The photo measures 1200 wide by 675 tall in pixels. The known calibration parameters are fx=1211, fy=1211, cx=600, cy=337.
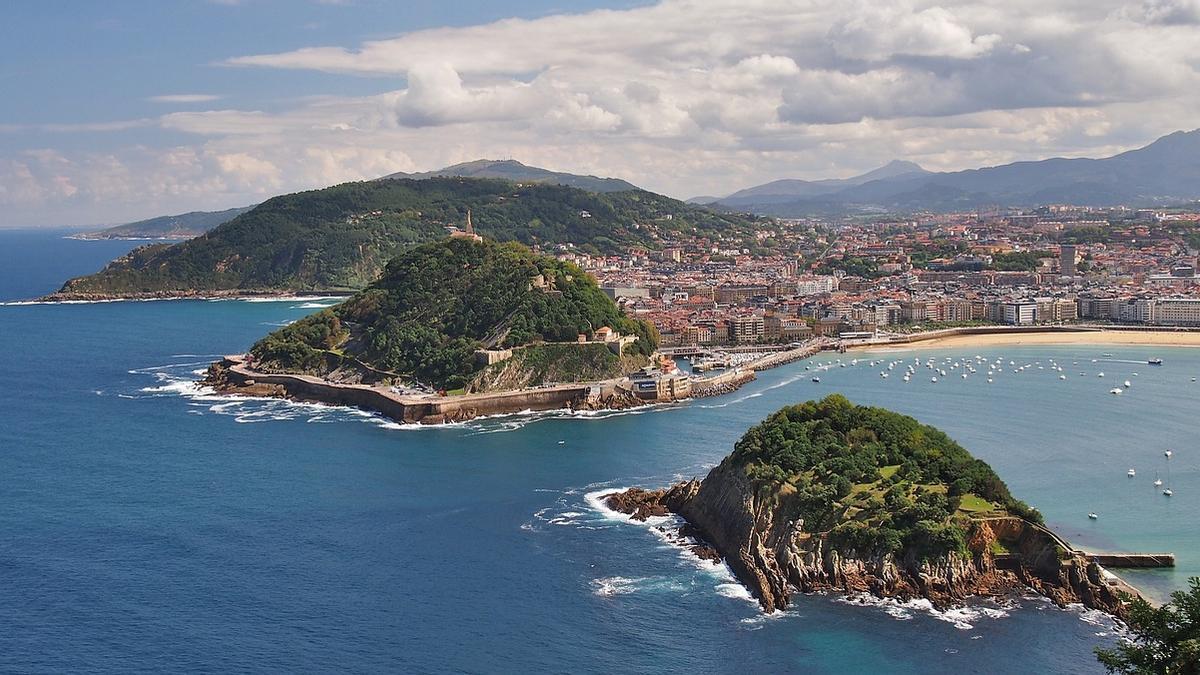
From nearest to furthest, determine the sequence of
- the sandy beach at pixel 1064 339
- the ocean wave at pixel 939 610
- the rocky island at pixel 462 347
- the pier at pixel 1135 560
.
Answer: the ocean wave at pixel 939 610
the pier at pixel 1135 560
the rocky island at pixel 462 347
the sandy beach at pixel 1064 339

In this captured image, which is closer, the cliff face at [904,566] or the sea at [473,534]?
the sea at [473,534]

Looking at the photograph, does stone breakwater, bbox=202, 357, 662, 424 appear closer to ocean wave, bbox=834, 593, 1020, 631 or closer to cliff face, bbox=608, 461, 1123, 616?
cliff face, bbox=608, 461, 1123, 616

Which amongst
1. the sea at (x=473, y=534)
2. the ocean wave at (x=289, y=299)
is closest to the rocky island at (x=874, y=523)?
the sea at (x=473, y=534)

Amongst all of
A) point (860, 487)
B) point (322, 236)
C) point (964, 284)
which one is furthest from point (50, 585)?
point (322, 236)

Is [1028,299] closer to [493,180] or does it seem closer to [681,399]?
[681,399]

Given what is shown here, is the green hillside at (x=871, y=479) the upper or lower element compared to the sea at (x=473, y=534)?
upper

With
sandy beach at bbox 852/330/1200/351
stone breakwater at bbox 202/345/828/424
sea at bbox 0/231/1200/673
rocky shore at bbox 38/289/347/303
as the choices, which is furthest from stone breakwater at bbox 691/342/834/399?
rocky shore at bbox 38/289/347/303

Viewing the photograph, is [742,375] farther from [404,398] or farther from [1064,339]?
[1064,339]

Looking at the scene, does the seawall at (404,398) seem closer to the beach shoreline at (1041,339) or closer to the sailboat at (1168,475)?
the sailboat at (1168,475)
